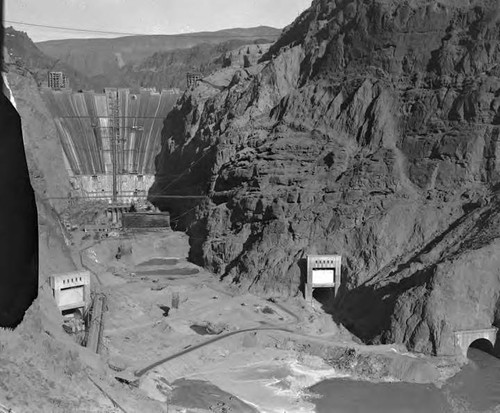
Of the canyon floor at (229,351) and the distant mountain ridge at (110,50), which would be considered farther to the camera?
the distant mountain ridge at (110,50)

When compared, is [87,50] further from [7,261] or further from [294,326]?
[7,261]

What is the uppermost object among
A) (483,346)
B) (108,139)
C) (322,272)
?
(108,139)

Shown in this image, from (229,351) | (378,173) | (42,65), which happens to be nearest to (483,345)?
(229,351)

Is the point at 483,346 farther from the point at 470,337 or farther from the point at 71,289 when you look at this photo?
the point at 71,289

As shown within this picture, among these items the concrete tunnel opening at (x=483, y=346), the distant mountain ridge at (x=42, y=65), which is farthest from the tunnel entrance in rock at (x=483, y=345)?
the distant mountain ridge at (x=42, y=65)

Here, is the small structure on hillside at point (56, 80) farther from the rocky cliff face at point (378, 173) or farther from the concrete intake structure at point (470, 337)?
the concrete intake structure at point (470, 337)

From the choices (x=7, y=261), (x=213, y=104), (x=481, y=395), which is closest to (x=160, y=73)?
(x=213, y=104)

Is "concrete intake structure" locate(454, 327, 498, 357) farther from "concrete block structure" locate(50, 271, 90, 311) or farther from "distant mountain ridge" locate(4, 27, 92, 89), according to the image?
"distant mountain ridge" locate(4, 27, 92, 89)
